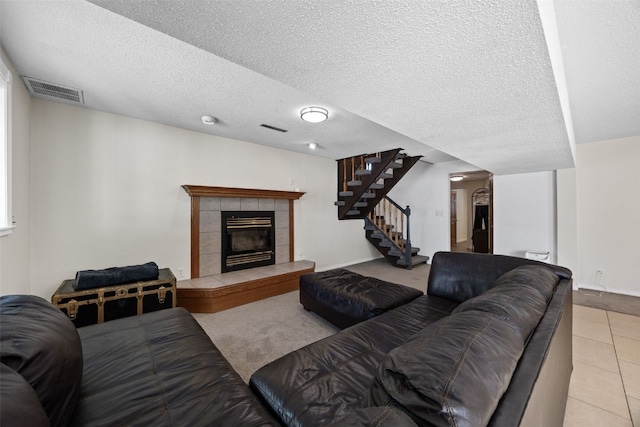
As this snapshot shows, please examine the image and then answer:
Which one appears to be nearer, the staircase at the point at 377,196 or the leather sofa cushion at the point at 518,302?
the leather sofa cushion at the point at 518,302

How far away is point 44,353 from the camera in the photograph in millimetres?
882

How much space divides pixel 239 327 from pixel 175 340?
50.6 inches

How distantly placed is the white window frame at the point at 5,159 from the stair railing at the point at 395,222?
533 cm

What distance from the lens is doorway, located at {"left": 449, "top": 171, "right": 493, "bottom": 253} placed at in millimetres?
6950

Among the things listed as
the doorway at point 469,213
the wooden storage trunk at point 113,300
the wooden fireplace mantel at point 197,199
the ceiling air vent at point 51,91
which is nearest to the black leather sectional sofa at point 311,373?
the wooden storage trunk at point 113,300

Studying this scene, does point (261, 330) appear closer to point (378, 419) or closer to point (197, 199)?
point (197, 199)

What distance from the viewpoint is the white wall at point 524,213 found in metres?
4.12

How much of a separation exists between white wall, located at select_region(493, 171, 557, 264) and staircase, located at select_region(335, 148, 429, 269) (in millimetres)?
1560

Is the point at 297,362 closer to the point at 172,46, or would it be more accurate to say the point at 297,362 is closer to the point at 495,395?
the point at 495,395

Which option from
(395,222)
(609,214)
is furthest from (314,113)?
(609,214)

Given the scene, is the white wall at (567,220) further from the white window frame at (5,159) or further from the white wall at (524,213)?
the white window frame at (5,159)

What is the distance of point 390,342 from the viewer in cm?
157

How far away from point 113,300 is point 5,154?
152 centimetres

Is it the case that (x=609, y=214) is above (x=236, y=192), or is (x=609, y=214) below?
below
